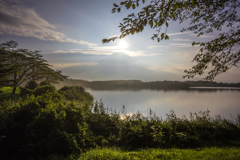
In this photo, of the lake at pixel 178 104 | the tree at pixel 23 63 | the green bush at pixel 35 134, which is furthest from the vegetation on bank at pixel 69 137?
the tree at pixel 23 63

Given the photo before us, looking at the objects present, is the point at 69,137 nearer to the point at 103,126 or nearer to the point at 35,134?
the point at 35,134

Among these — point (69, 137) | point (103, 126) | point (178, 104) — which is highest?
point (69, 137)

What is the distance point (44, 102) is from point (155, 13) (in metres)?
5.58

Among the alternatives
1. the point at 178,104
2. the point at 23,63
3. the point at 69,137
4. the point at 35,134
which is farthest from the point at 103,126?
the point at 23,63

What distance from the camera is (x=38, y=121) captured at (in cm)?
418

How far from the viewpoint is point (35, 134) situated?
3.95 meters

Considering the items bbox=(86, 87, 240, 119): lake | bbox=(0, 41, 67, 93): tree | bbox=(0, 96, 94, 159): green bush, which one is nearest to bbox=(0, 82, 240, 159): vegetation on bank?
bbox=(0, 96, 94, 159): green bush

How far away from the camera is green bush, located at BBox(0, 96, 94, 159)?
3830 millimetres

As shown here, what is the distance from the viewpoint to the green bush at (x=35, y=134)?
3.83m

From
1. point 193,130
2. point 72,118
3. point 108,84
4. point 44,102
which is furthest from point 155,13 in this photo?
point 108,84

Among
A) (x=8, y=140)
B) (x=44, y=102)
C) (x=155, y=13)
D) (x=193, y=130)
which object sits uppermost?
(x=155, y=13)

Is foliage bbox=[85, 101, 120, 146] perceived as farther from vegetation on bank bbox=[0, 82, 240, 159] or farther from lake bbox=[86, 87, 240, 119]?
lake bbox=[86, 87, 240, 119]

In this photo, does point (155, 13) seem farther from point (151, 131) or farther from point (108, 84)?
point (108, 84)

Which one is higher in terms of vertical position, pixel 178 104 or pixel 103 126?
pixel 103 126
